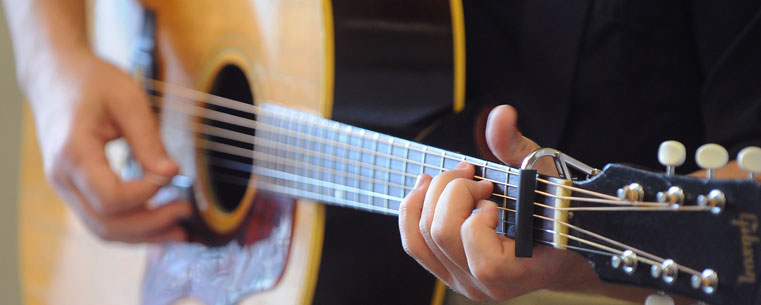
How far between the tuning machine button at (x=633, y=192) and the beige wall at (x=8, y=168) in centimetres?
149

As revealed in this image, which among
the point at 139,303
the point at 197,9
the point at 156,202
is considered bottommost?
the point at 139,303

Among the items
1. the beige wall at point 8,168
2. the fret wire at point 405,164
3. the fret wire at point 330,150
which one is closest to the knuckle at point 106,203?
the fret wire at point 330,150

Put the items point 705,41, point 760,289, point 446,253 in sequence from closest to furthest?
point 760,289, point 446,253, point 705,41

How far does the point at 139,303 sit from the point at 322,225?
380 mm

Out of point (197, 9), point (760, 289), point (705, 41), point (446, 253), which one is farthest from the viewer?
point (197, 9)

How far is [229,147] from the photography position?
0.93 m

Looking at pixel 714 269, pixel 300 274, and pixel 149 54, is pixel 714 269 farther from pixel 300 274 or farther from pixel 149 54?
pixel 149 54

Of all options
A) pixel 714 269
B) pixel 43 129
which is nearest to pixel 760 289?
pixel 714 269

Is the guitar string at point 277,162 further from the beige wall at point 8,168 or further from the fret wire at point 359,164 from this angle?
the beige wall at point 8,168

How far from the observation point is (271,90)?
855 millimetres

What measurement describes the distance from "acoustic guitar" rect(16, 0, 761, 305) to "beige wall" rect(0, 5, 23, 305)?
586mm

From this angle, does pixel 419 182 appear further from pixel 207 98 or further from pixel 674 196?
pixel 207 98

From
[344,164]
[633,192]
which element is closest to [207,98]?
[344,164]

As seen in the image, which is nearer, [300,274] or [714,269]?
[714,269]
